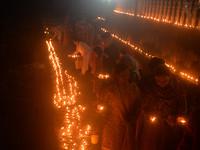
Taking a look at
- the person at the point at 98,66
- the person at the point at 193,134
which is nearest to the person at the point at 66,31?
the person at the point at 98,66

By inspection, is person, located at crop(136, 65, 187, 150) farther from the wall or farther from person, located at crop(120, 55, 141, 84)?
the wall

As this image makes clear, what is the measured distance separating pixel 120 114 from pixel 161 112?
0.63m

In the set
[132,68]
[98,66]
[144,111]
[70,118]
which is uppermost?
[132,68]

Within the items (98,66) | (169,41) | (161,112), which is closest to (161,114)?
(161,112)

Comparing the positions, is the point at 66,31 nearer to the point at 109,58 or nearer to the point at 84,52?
the point at 84,52

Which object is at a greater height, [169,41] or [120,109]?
[169,41]

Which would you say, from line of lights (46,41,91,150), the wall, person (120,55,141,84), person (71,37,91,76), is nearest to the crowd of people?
person (120,55,141,84)

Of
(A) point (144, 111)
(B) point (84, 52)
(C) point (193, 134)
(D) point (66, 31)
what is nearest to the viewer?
(C) point (193, 134)

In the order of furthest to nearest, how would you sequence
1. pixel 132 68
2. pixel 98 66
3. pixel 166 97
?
pixel 98 66, pixel 132 68, pixel 166 97

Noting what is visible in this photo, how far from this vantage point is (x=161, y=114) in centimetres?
341

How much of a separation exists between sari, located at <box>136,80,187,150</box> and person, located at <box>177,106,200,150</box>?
1204mm

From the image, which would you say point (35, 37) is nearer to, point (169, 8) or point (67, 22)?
point (67, 22)

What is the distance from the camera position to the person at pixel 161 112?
10.8ft

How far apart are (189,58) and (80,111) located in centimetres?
332
